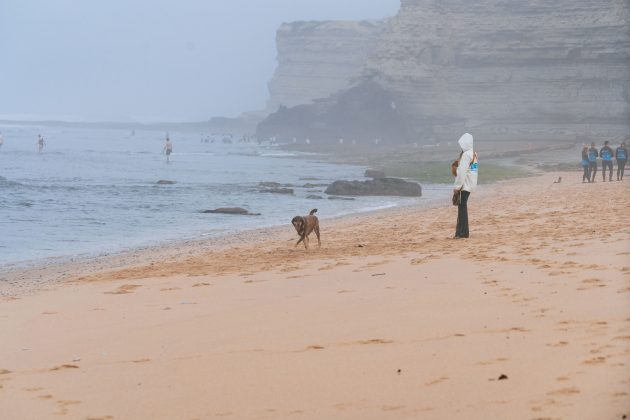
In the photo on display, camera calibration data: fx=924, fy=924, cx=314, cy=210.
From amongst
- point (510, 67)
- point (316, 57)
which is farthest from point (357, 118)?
point (316, 57)

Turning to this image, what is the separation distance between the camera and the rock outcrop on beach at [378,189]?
31.0 meters

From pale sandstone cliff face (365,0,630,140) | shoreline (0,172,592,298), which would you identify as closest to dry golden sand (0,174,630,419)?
shoreline (0,172,592,298)

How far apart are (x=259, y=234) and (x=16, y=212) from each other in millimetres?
9696

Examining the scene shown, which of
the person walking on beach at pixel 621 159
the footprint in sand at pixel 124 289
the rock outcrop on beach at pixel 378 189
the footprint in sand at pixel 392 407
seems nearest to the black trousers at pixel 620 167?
the person walking on beach at pixel 621 159

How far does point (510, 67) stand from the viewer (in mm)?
93125

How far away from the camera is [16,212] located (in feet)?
82.8

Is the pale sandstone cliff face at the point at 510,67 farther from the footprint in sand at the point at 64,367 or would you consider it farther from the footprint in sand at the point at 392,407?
the footprint in sand at the point at 392,407

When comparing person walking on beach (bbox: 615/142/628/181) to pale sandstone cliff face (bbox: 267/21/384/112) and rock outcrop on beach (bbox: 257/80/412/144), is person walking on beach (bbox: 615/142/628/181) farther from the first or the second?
pale sandstone cliff face (bbox: 267/21/384/112)

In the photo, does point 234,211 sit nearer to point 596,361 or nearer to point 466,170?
point 466,170

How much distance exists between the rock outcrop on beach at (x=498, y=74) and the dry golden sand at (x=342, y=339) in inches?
2658

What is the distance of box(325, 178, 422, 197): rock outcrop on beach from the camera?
3102 cm

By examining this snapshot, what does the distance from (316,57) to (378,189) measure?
13931 cm

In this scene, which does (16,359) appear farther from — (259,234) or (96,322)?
(259,234)

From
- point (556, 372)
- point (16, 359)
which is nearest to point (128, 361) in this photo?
point (16, 359)
